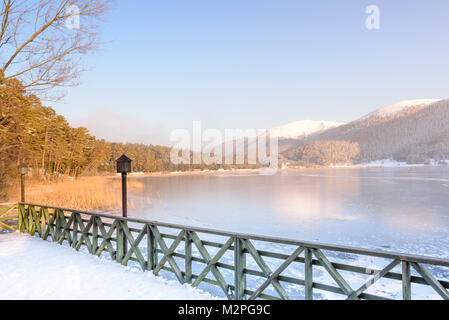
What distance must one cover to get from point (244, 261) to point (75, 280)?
8.36 feet

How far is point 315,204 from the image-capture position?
742 inches

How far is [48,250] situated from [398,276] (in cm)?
630

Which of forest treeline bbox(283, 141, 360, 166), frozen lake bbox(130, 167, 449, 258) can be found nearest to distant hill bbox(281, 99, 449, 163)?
forest treeline bbox(283, 141, 360, 166)

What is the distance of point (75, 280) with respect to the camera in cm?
446

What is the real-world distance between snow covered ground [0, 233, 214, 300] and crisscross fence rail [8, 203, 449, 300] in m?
0.26

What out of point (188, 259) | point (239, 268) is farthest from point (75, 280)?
point (239, 268)

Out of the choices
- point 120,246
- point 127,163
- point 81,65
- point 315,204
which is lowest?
point 315,204

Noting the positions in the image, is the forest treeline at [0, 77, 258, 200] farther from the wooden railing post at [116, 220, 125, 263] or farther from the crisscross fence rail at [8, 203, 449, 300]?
A: the wooden railing post at [116, 220, 125, 263]

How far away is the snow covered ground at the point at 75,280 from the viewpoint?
3.93 metres

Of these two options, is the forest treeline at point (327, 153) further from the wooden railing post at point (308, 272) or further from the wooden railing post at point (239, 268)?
the wooden railing post at point (308, 272)

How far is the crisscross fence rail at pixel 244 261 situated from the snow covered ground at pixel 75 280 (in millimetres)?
258

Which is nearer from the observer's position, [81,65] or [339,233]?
[81,65]
